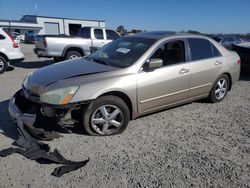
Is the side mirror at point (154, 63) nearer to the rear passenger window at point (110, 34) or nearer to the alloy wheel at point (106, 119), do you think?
the alloy wheel at point (106, 119)

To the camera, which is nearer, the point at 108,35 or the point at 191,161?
the point at 191,161

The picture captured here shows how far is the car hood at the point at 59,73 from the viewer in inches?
143

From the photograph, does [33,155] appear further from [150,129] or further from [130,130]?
[150,129]

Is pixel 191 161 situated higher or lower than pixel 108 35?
lower

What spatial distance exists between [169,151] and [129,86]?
3.83 ft

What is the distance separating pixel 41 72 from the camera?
413 centimetres

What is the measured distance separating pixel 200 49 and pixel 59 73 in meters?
2.88

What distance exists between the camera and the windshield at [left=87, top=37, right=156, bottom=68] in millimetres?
4148

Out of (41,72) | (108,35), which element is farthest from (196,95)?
(108,35)

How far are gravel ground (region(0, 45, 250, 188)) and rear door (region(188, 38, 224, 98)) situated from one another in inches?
21.5

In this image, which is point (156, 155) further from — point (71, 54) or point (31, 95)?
point (71, 54)

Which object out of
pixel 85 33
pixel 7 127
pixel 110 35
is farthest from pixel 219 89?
pixel 85 33

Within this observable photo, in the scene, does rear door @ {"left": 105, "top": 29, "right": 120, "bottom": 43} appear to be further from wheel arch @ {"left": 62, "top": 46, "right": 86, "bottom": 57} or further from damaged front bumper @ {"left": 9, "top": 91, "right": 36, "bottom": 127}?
damaged front bumper @ {"left": 9, "top": 91, "right": 36, "bottom": 127}

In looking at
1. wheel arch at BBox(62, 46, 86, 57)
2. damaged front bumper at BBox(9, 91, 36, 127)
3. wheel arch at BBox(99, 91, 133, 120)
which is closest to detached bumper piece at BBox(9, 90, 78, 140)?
damaged front bumper at BBox(9, 91, 36, 127)
